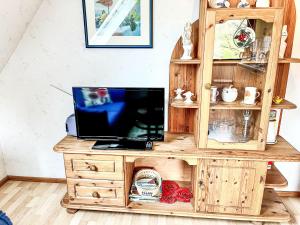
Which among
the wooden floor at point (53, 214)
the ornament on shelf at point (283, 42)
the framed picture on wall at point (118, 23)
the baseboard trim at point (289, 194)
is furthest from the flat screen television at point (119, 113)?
the baseboard trim at point (289, 194)

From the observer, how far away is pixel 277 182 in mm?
1869

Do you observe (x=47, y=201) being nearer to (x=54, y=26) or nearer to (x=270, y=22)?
(x=54, y=26)

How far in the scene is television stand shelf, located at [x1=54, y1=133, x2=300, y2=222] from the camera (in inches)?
70.0

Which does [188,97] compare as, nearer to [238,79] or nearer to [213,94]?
[213,94]

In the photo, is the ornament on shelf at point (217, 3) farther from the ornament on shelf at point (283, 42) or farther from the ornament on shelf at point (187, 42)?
the ornament on shelf at point (283, 42)

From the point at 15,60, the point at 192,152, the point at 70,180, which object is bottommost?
the point at 70,180

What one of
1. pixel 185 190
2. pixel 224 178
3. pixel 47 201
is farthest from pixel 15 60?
pixel 224 178

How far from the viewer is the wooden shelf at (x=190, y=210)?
1.87m

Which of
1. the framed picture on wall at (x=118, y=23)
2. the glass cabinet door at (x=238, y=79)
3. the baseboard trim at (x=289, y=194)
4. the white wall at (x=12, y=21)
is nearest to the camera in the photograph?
the glass cabinet door at (x=238, y=79)

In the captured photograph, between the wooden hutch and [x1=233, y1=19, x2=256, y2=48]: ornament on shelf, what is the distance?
57mm

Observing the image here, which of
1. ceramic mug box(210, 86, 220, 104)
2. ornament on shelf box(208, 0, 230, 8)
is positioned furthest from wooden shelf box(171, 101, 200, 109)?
ornament on shelf box(208, 0, 230, 8)

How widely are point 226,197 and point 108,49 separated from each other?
1554 mm

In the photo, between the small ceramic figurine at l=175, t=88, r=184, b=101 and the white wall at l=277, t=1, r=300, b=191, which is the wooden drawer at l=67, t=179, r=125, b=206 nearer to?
the small ceramic figurine at l=175, t=88, r=184, b=101

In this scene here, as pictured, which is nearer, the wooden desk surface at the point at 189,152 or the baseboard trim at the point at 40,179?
the wooden desk surface at the point at 189,152
